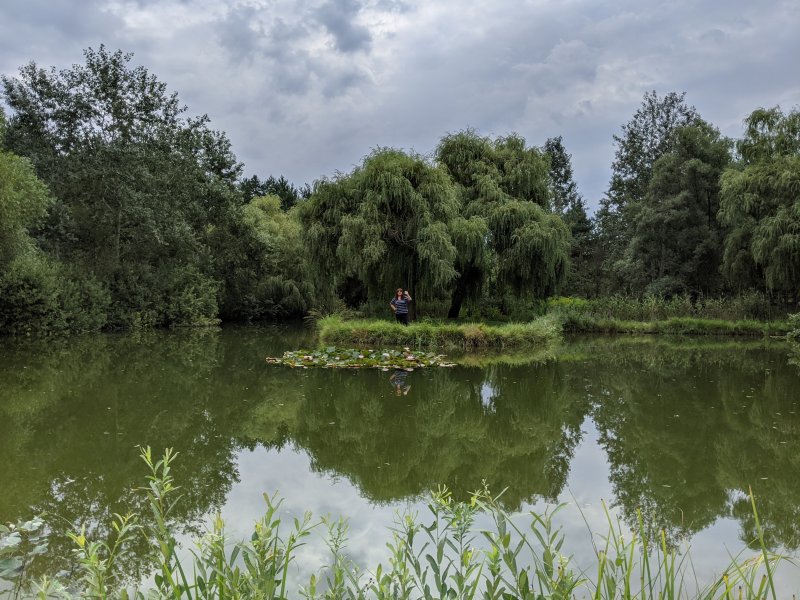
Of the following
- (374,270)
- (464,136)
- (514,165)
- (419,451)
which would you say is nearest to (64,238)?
(374,270)

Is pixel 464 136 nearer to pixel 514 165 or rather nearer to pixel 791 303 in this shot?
pixel 514 165

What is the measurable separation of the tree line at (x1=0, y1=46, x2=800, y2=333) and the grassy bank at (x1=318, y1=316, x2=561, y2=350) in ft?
5.97

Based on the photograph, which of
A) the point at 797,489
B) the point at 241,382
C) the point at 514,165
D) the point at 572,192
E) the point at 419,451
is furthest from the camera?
the point at 572,192

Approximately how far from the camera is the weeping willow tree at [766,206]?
21.0 metres

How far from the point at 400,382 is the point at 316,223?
9116mm

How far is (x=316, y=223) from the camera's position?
59.9 ft

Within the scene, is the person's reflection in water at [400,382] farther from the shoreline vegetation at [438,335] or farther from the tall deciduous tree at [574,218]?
the tall deciduous tree at [574,218]

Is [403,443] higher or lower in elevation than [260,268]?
lower

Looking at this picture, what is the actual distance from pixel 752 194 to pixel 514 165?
9.21 metres

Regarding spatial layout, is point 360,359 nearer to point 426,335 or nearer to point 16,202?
point 426,335

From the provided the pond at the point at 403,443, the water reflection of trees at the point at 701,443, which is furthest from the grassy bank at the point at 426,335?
the water reflection of trees at the point at 701,443

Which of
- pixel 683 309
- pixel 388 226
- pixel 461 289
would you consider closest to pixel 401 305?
pixel 388 226

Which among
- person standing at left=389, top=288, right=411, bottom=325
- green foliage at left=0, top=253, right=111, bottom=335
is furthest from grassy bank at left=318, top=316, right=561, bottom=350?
green foliage at left=0, top=253, right=111, bottom=335

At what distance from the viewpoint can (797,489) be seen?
16.5ft
